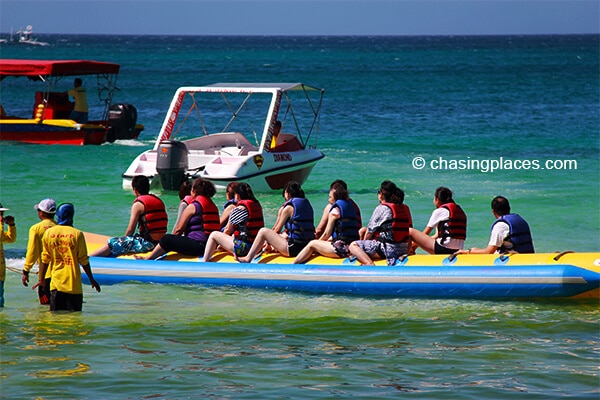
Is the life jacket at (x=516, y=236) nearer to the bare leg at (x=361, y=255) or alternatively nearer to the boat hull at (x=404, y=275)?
the boat hull at (x=404, y=275)

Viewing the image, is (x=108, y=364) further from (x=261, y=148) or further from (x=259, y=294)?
(x=261, y=148)

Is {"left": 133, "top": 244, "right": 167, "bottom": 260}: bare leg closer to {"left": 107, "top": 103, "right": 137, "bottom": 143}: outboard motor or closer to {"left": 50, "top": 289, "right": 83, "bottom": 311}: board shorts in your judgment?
{"left": 50, "top": 289, "right": 83, "bottom": 311}: board shorts

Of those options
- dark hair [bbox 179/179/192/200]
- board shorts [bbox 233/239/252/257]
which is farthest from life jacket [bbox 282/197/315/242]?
dark hair [bbox 179/179/192/200]

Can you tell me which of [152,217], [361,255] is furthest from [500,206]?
[152,217]

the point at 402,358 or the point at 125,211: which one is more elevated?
the point at 125,211

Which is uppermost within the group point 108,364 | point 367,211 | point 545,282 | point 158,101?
point 158,101

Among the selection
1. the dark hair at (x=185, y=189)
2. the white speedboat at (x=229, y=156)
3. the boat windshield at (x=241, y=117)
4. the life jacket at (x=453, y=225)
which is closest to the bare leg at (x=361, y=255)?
the life jacket at (x=453, y=225)

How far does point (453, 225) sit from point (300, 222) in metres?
1.46

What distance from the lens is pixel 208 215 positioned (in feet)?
31.1

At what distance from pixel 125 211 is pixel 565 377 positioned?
375 inches

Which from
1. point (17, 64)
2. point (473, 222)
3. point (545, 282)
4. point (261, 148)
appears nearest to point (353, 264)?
point (545, 282)

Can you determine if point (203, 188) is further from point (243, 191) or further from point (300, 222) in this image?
point (300, 222)

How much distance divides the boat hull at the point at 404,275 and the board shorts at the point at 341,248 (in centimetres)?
7

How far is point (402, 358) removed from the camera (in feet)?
23.3
